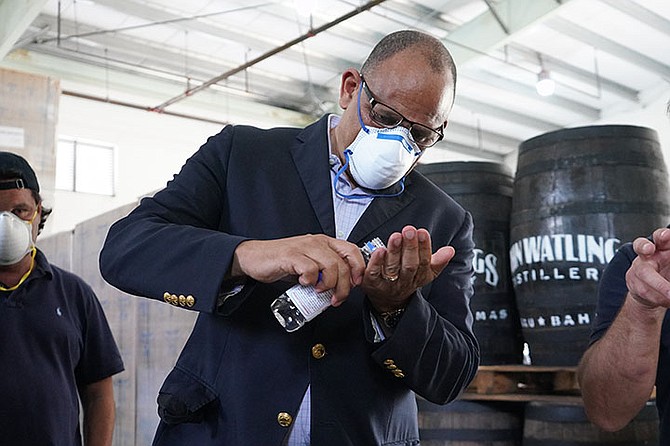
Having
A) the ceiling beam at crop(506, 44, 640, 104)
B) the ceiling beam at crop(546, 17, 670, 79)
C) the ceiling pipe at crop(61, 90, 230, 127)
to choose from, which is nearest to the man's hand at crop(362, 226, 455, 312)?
the ceiling beam at crop(546, 17, 670, 79)

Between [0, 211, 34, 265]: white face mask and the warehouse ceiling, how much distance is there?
597cm

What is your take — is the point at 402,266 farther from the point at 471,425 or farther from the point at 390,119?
the point at 471,425

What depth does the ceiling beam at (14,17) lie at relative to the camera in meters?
7.52

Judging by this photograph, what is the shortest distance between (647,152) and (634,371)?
6.02 feet

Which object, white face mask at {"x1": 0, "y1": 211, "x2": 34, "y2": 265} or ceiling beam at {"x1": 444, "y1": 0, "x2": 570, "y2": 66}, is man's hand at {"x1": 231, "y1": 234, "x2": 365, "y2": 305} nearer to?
white face mask at {"x1": 0, "y1": 211, "x2": 34, "y2": 265}

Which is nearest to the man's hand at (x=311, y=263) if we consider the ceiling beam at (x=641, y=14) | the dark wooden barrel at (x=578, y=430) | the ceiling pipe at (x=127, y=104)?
the dark wooden barrel at (x=578, y=430)

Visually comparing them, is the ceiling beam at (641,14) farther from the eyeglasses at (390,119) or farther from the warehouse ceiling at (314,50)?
the eyeglasses at (390,119)

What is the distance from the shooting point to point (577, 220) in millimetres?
3238

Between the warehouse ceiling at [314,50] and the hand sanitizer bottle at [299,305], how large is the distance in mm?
7109

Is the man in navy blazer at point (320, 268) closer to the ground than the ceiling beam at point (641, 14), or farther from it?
closer to the ground

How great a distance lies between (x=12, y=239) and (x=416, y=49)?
1.41 meters

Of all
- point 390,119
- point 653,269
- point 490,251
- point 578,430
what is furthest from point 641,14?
point 390,119

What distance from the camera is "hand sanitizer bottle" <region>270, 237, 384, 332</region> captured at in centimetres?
120

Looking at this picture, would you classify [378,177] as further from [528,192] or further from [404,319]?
[528,192]
